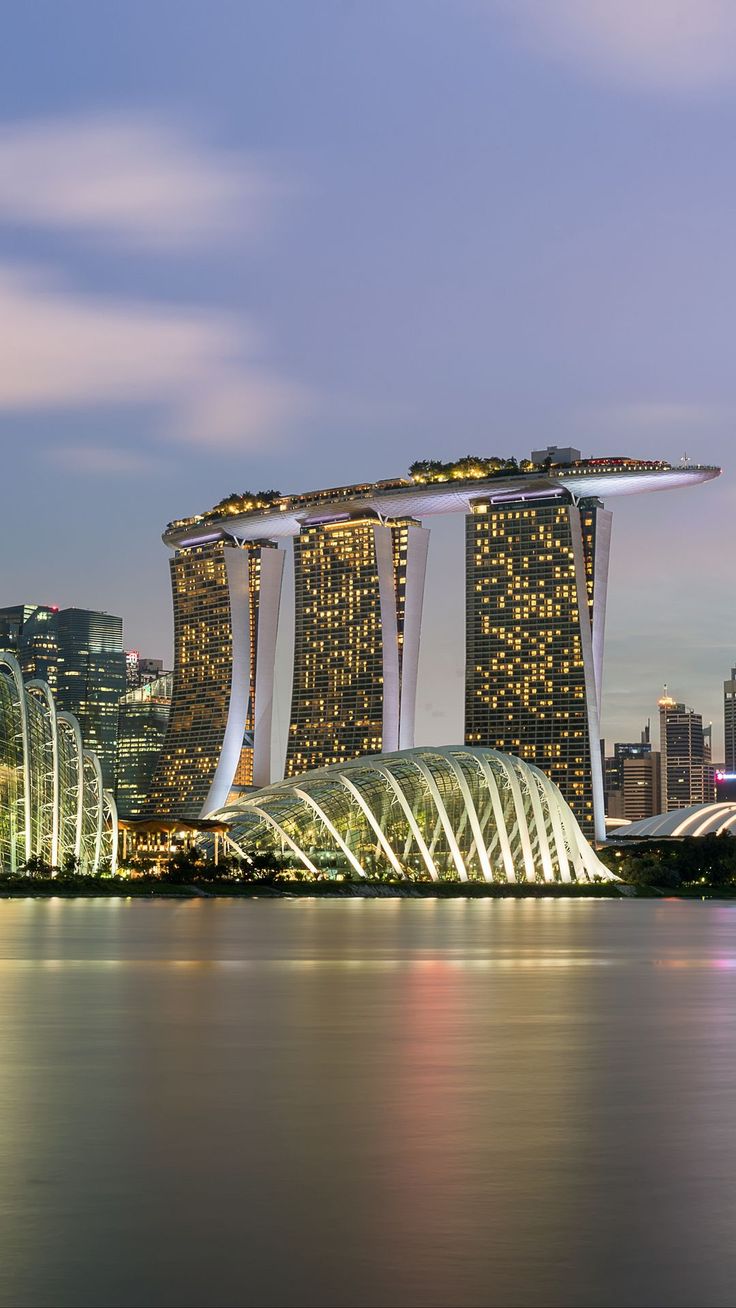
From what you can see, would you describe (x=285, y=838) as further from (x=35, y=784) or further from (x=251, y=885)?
(x=35, y=784)

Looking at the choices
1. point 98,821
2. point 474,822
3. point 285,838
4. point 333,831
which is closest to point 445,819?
point 474,822

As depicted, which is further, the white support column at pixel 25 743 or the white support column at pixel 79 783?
the white support column at pixel 79 783

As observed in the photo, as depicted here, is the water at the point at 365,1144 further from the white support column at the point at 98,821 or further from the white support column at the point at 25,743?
the white support column at the point at 98,821

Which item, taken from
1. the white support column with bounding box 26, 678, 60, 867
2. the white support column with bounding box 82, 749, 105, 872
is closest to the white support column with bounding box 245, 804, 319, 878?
the white support column with bounding box 82, 749, 105, 872

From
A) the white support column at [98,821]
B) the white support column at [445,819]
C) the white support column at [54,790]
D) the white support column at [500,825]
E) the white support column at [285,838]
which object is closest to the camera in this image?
the white support column at [54,790]

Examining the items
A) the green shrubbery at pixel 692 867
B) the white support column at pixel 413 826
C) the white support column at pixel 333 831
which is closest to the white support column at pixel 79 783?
the white support column at pixel 333 831

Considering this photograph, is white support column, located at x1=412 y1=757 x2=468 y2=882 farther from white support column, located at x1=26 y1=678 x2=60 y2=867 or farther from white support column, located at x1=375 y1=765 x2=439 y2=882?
white support column, located at x1=26 y1=678 x2=60 y2=867
